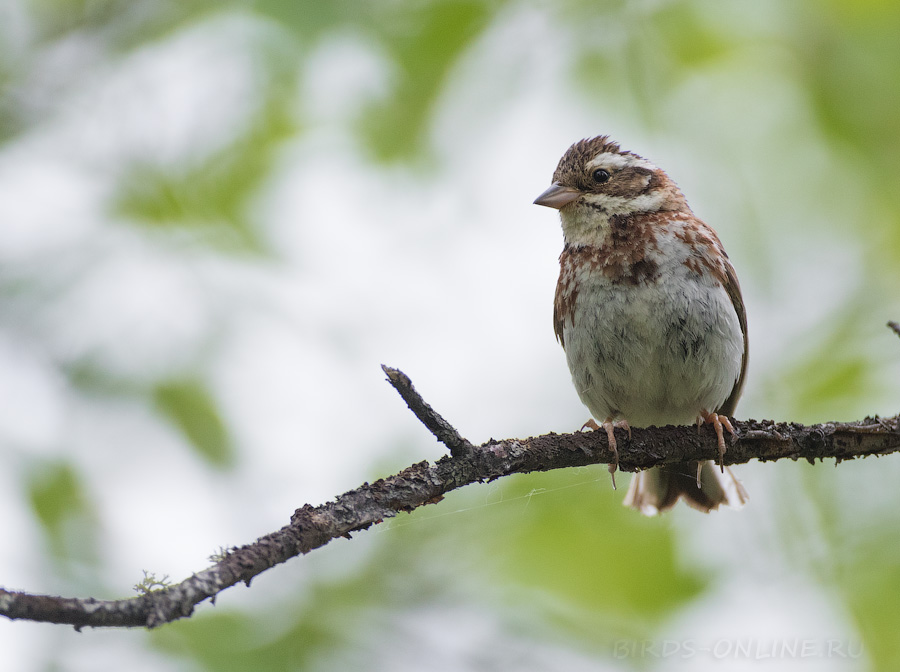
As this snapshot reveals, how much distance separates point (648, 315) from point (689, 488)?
4.99 feet

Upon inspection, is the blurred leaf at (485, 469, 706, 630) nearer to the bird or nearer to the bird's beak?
the bird

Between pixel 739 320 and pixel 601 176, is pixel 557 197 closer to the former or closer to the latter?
pixel 601 176

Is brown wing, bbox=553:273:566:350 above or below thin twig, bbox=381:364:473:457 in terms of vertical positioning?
above

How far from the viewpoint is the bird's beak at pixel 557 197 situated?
627cm

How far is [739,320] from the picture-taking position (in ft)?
19.9

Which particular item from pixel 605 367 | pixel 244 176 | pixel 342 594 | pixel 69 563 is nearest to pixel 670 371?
pixel 605 367

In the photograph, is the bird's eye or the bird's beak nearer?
the bird's beak

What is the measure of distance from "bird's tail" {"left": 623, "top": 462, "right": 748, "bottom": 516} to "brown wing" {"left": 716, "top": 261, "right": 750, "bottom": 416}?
1.48ft

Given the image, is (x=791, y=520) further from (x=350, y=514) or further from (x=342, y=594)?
(x=350, y=514)

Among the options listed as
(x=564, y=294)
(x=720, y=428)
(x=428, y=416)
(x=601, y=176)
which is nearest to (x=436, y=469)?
(x=428, y=416)

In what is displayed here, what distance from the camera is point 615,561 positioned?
572 cm

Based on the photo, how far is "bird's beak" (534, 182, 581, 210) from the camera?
6273 millimetres

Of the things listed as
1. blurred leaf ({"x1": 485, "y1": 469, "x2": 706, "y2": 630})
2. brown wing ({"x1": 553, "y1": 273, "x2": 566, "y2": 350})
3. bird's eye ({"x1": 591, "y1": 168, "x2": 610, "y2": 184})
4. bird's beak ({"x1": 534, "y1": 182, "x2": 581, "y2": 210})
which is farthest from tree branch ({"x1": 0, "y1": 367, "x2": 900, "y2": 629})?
bird's eye ({"x1": 591, "y1": 168, "x2": 610, "y2": 184})

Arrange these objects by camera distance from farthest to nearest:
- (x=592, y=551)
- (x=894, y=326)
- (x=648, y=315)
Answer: (x=592, y=551) → (x=648, y=315) → (x=894, y=326)
